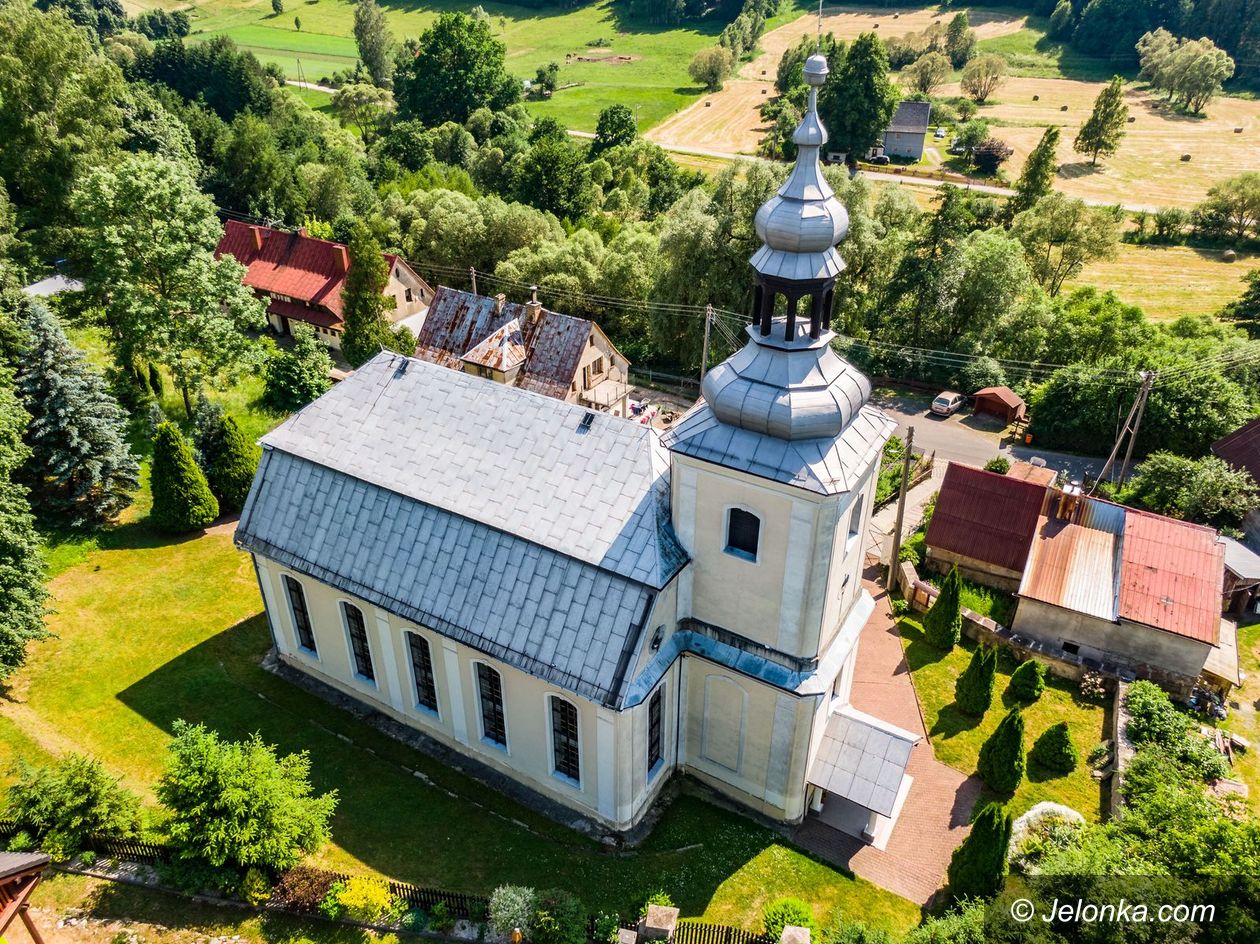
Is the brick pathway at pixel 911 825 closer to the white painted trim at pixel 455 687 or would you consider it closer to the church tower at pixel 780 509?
the church tower at pixel 780 509

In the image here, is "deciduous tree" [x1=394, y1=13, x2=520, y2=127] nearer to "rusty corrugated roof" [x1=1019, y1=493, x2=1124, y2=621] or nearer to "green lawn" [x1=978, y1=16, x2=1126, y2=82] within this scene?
"green lawn" [x1=978, y1=16, x2=1126, y2=82]

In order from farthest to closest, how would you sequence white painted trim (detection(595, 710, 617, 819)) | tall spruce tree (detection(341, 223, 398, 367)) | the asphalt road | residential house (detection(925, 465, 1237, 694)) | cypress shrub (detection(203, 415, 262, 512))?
tall spruce tree (detection(341, 223, 398, 367)), the asphalt road, cypress shrub (detection(203, 415, 262, 512)), residential house (detection(925, 465, 1237, 694)), white painted trim (detection(595, 710, 617, 819))

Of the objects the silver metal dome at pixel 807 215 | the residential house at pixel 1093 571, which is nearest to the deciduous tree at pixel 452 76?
the residential house at pixel 1093 571

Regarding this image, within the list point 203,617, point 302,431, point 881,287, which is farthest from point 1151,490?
point 203,617

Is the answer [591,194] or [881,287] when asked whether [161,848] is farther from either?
[591,194]

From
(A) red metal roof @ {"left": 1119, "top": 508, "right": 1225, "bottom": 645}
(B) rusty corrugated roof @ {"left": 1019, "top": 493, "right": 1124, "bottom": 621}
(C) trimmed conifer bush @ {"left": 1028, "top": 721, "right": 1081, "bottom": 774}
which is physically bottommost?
(C) trimmed conifer bush @ {"left": 1028, "top": 721, "right": 1081, "bottom": 774}

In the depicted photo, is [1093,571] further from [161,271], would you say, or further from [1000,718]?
[161,271]

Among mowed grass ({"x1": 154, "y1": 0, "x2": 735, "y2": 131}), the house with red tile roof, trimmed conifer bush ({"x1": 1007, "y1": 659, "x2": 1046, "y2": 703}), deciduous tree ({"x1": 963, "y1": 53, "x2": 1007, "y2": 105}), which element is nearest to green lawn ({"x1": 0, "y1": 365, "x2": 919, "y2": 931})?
trimmed conifer bush ({"x1": 1007, "y1": 659, "x2": 1046, "y2": 703})
